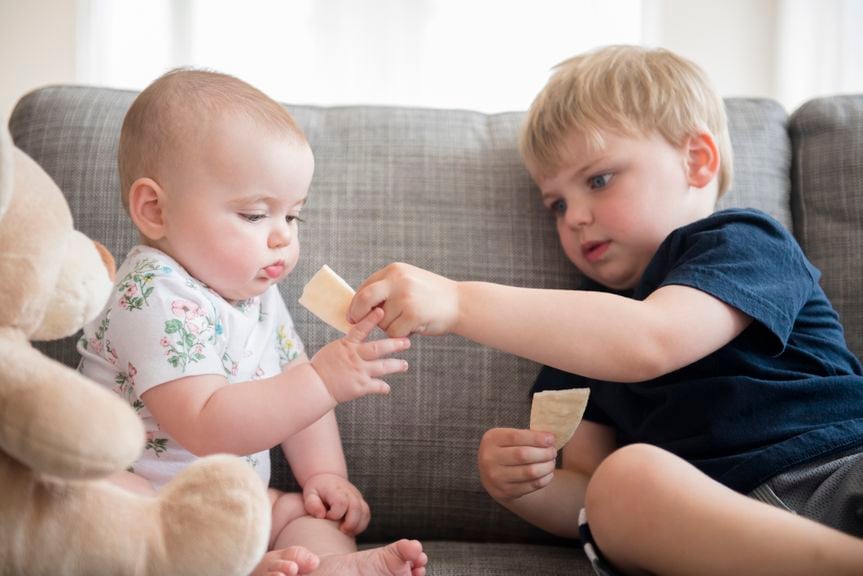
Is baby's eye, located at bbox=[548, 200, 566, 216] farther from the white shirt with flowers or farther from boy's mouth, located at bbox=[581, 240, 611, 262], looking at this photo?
the white shirt with flowers

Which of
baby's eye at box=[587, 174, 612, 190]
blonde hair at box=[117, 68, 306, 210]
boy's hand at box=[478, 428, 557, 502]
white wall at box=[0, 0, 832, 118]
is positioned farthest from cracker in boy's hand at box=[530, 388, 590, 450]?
white wall at box=[0, 0, 832, 118]

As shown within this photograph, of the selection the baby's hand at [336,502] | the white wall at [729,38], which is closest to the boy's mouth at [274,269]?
the baby's hand at [336,502]

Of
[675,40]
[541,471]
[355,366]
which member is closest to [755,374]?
[541,471]

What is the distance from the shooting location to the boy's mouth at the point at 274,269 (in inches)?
42.8

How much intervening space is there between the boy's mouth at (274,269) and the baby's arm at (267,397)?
0.15m

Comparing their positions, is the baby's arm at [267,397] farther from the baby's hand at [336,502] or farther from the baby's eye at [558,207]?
the baby's eye at [558,207]

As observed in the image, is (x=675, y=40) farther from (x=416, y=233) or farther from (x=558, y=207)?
(x=416, y=233)

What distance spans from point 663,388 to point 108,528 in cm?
75

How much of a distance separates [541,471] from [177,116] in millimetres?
656

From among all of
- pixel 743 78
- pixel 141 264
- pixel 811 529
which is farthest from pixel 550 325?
pixel 743 78

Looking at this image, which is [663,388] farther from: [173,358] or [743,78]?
[743,78]

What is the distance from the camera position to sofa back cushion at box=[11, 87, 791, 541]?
4.15 feet

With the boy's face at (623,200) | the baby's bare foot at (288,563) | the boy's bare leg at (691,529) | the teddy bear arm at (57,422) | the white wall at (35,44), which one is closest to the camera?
the teddy bear arm at (57,422)

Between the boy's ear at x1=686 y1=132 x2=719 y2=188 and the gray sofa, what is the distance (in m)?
0.13
